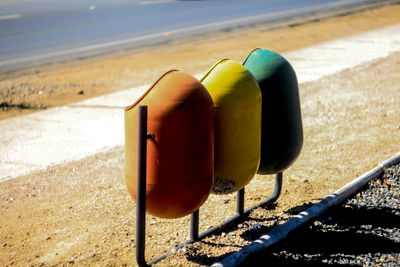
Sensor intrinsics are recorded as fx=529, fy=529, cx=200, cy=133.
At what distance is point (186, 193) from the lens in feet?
10.9

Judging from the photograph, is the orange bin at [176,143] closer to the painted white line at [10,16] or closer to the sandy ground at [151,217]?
the sandy ground at [151,217]

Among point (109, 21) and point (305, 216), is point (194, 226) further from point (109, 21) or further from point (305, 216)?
point (109, 21)

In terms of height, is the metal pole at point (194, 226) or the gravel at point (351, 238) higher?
the metal pole at point (194, 226)

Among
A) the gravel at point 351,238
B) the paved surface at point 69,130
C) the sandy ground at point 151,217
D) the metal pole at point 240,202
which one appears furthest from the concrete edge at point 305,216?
the paved surface at point 69,130

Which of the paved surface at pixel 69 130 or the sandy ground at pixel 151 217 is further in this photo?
the paved surface at pixel 69 130

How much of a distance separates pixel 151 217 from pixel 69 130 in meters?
3.11

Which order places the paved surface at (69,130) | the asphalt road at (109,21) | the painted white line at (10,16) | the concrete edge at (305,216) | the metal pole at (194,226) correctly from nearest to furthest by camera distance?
the concrete edge at (305,216) → the metal pole at (194,226) → the paved surface at (69,130) → the asphalt road at (109,21) → the painted white line at (10,16)

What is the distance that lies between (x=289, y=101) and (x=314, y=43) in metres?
10.2

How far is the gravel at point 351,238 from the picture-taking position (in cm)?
370

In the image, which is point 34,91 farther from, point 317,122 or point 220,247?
point 220,247

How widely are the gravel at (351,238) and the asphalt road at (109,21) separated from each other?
30.2ft

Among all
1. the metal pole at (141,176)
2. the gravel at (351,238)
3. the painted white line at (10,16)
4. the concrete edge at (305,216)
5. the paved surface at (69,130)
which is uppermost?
the metal pole at (141,176)

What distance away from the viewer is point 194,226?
3.92 metres

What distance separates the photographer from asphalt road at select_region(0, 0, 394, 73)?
14.0m
